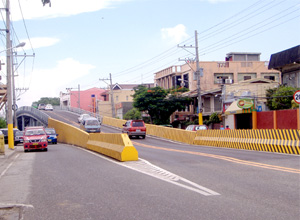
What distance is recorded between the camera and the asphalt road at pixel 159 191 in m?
7.37

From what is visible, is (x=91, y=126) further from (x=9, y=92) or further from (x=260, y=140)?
(x=260, y=140)

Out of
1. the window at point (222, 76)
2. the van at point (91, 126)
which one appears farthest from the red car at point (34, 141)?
the window at point (222, 76)

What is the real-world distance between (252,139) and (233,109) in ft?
60.1

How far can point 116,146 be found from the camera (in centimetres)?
1747

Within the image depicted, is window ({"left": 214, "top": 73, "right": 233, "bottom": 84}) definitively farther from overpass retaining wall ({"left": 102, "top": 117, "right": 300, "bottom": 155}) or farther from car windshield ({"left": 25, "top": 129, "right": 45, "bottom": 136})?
car windshield ({"left": 25, "top": 129, "right": 45, "bottom": 136})

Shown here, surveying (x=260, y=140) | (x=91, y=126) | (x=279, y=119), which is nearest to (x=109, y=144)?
(x=260, y=140)

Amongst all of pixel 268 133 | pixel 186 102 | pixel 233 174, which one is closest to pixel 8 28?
pixel 268 133

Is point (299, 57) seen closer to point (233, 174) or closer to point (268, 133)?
point (268, 133)

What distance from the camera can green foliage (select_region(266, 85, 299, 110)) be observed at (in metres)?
34.9

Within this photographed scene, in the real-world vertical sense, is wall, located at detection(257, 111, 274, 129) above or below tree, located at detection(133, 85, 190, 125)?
below

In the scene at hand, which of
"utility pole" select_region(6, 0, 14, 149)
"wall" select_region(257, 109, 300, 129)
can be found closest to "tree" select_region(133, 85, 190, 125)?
"wall" select_region(257, 109, 300, 129)

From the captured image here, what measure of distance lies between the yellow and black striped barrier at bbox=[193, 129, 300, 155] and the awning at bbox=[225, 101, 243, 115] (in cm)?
1064

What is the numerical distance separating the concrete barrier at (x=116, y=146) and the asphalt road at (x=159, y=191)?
153cm

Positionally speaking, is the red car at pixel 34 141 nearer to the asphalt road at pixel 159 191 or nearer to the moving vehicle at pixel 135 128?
the asphalt road at pixel 159 191
